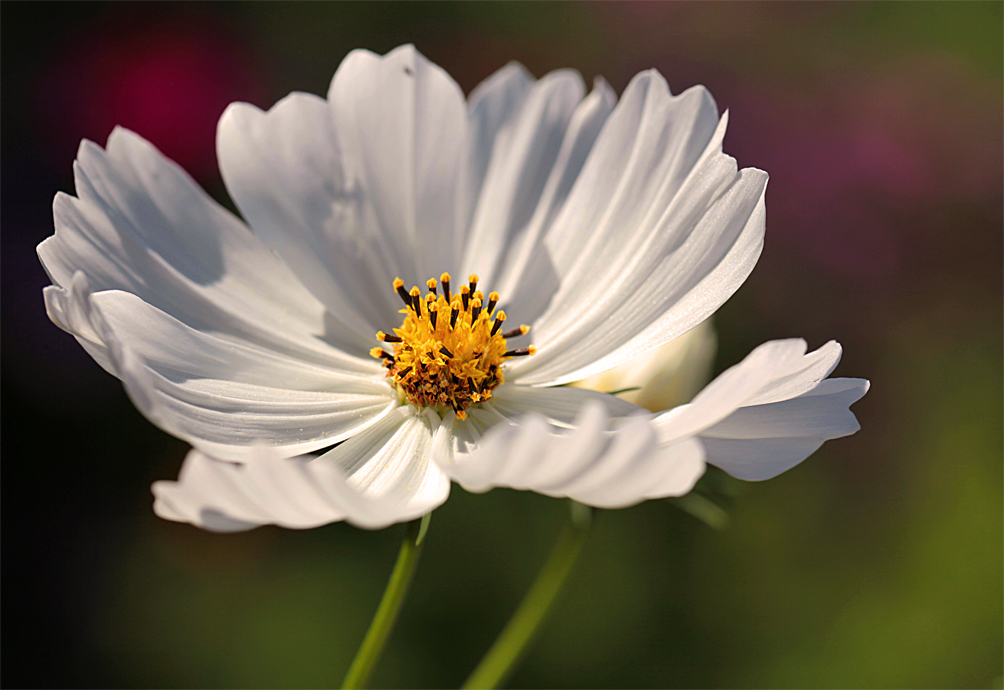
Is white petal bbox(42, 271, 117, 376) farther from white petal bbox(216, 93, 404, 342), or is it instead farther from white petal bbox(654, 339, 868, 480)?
white petal bbox(654, 339, 868, 480)

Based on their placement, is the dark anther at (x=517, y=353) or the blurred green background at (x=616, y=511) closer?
the dark anther at (x=517, y=353)

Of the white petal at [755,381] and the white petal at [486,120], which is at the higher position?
the white petal at [486,120]

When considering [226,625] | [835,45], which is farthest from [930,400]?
[226,625]

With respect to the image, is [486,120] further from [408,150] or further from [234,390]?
[234,390]

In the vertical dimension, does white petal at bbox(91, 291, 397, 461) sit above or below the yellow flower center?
below

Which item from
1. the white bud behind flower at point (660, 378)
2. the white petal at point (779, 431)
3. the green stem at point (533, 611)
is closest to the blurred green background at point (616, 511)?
the white bud behind flower at point (660, 378)

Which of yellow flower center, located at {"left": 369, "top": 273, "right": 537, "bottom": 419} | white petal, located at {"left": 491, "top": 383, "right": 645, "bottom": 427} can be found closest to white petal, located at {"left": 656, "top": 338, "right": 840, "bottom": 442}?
white petal, located at {"left": 491, "top": 383, "right": 645, "bottom": 427}

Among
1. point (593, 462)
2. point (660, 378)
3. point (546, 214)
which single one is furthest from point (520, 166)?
point (593, 462)

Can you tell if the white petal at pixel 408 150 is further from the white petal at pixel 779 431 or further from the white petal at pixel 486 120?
the white petal at pixel 779 431
